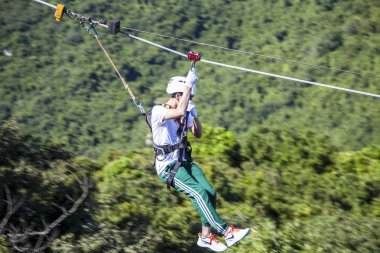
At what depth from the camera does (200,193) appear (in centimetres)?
854

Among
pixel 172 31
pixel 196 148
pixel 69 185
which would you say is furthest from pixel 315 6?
pixel 69 185

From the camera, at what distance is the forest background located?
1186 cm

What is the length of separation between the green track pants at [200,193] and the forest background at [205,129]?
1250mm

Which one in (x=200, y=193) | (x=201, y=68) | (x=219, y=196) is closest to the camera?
(x=200, y=193)

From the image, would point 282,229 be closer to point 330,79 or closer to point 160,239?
point 160,239

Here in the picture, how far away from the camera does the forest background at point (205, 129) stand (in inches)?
467

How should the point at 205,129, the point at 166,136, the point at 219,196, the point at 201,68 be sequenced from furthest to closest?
the point at 201,68 → the point at 205,129 → the point at 219,196 → the point at 166,136

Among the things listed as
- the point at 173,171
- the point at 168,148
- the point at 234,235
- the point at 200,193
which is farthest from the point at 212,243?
the point at 168,148

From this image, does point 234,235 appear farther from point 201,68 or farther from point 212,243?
point 201,68

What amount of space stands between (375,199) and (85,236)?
25.2 ft

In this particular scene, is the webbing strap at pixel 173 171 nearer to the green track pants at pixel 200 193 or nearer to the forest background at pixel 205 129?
the green track pants at pixel 200 193

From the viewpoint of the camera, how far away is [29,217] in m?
11.4

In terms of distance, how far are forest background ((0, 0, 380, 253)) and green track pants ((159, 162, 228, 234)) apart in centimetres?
125

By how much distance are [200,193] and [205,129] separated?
895 cm
